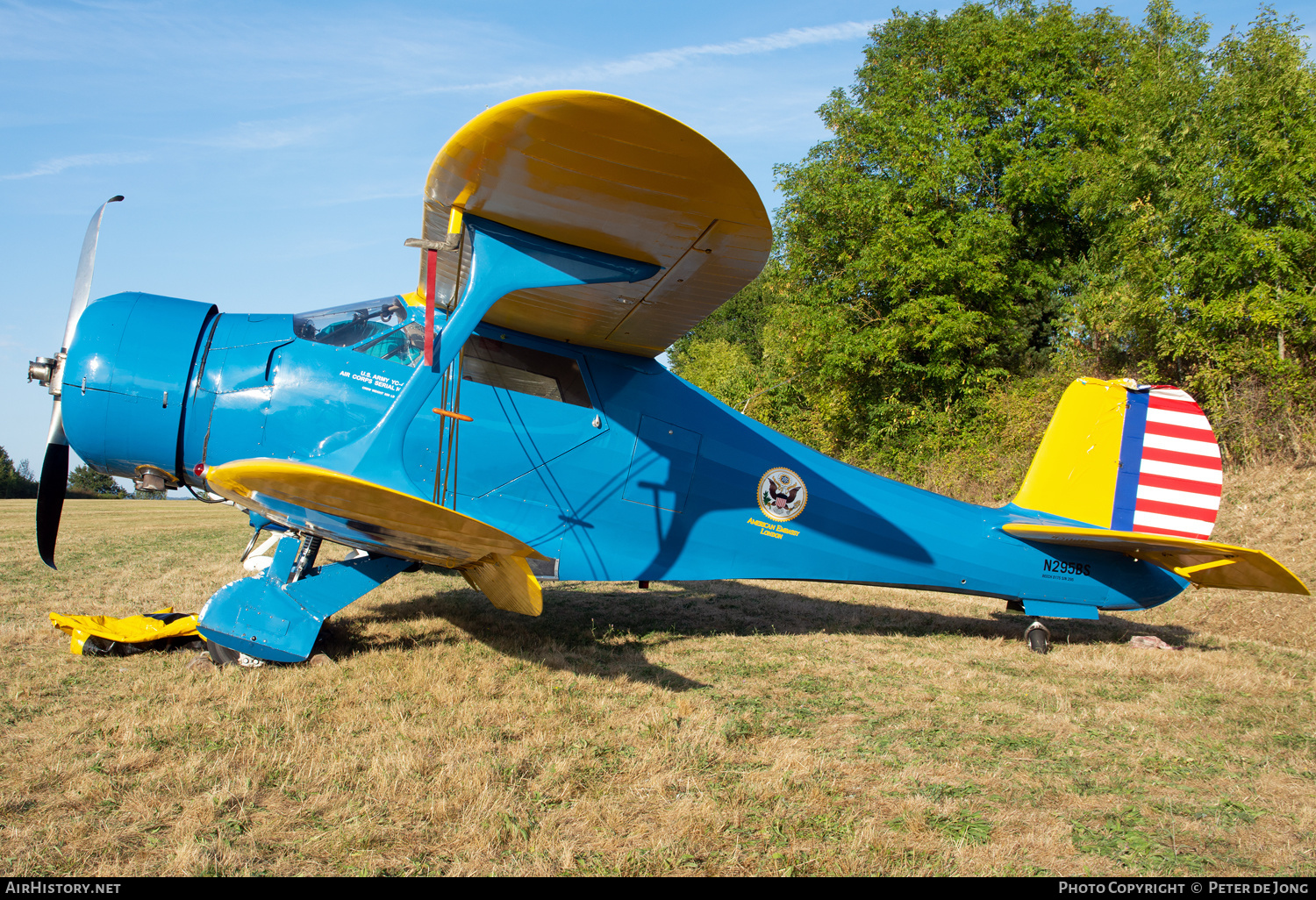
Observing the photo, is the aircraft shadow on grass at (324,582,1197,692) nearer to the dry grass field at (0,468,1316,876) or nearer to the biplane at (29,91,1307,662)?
the dry grass field at (0,468,1316,876)

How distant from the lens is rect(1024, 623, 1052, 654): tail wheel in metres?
6.33

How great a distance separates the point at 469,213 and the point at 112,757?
10.3ft

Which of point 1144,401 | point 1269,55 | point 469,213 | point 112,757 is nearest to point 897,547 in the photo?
point 1144,401

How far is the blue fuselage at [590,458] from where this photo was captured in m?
4.86

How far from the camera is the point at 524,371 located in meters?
5.45

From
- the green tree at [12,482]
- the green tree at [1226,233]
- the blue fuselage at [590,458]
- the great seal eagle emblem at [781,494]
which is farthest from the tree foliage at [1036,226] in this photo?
the green tree at [12,482]

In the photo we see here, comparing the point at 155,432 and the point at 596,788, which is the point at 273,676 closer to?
the point at 155,432

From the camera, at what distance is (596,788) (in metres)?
3.27

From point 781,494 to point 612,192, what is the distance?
314cm

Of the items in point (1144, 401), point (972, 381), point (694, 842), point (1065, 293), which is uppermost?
point (1065, 293)

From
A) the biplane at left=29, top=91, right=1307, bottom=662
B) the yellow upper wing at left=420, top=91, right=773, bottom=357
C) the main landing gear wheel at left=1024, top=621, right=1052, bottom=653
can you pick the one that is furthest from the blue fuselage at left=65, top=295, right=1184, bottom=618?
the yellow upper wing at left=420, top=91, right=773, bottom=357

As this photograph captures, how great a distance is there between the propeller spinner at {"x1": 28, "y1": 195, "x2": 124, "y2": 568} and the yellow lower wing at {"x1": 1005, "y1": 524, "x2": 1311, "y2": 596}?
709 centimetres

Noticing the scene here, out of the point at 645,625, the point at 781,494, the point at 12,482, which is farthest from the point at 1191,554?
the point at 12,482

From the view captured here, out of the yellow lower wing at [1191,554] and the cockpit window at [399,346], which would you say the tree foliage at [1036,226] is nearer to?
the yellow lower wing at [1191,554]
